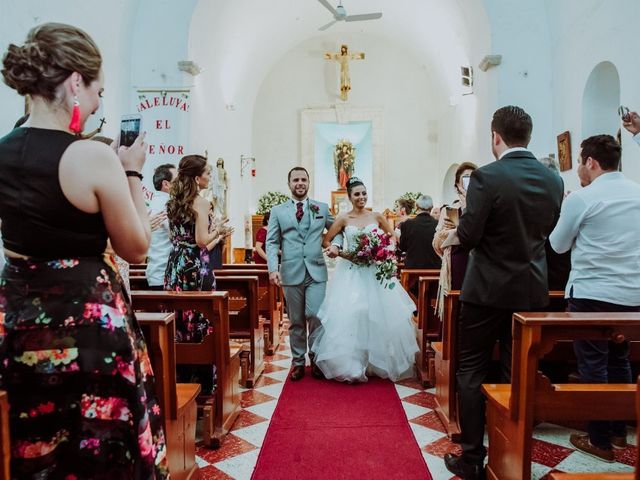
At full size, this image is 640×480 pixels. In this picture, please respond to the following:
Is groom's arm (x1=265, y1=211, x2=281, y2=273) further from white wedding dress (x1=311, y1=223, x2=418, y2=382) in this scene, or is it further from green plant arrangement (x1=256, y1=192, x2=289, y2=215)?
green plant arrangement (x1=256, y1=192, x2=289, y2=215)

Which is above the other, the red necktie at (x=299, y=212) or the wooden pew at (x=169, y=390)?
the red necktie at (x=299, y=212)

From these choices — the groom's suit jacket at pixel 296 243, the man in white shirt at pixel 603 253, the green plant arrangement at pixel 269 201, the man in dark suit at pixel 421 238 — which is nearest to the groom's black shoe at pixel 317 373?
the groom's suit jacket at pixel 296 243

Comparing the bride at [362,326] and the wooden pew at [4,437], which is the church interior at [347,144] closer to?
the wooden pew at [4,437]

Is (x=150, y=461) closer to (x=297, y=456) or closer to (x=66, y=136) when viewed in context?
(x=66, y=136)

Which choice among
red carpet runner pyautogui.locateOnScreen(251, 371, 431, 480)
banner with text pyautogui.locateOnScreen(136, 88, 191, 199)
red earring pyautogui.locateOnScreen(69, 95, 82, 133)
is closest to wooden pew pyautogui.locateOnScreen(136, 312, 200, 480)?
red carpet runner pyautogui.locateOnScreen(251, 371, 431, 480)

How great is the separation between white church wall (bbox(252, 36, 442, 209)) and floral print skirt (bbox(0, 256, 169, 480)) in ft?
45.5

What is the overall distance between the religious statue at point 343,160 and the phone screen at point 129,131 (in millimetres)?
13487

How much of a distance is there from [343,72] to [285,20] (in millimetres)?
2653

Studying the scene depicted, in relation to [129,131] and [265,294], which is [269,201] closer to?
[265,294]

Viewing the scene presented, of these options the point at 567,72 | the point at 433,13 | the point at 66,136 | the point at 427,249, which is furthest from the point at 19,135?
the point at 433,13

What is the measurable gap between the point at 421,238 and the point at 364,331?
5.20 ft

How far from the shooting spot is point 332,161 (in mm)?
15695

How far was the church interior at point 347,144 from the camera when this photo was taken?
8.88ft

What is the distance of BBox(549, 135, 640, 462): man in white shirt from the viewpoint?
9.45 ft
